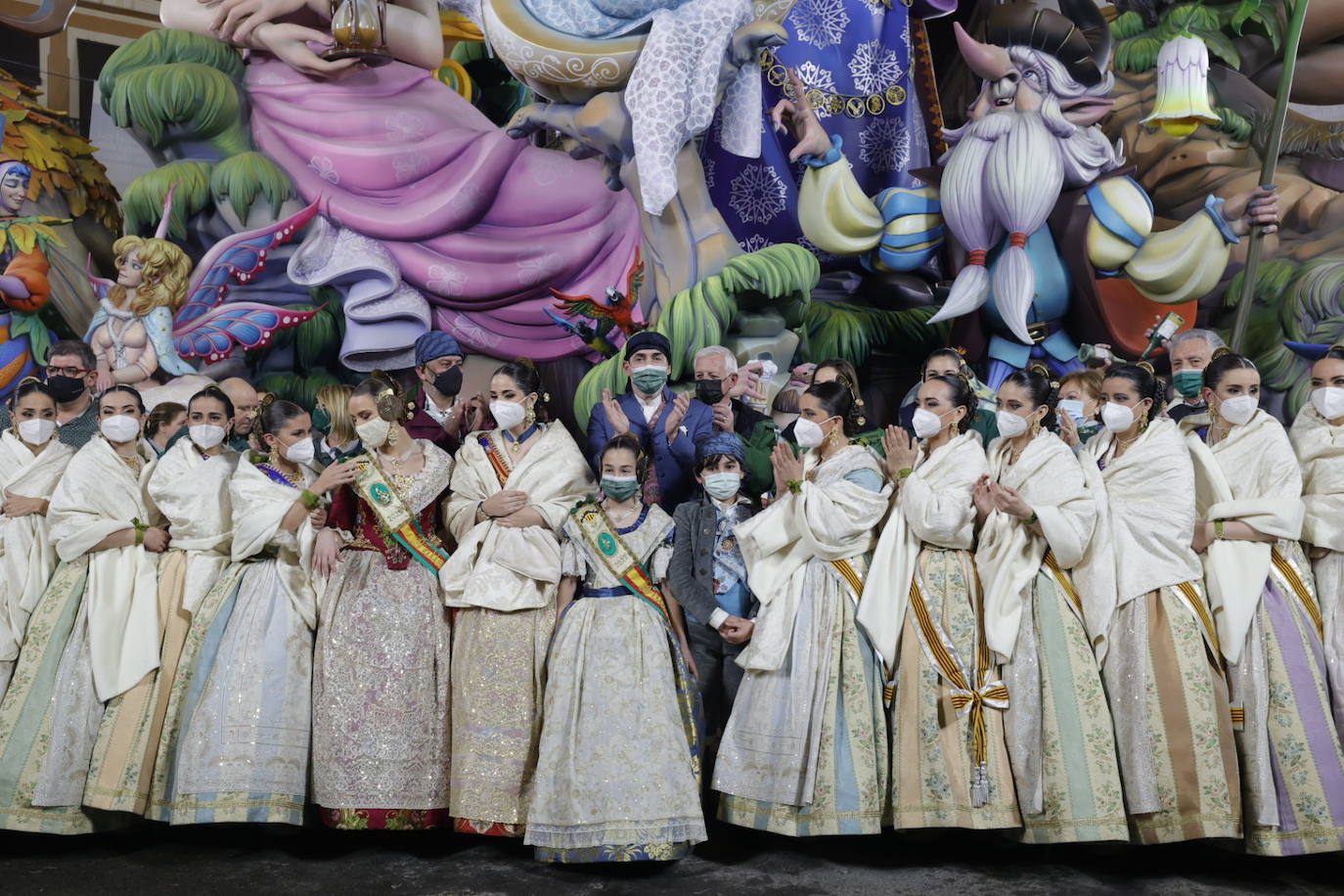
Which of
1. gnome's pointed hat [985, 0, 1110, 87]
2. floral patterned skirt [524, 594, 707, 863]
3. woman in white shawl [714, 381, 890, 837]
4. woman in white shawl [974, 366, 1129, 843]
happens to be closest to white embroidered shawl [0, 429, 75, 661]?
floral patterned skirt [524, 594, 707, 863]

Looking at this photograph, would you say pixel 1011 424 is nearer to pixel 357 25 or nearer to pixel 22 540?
pixel 22 540

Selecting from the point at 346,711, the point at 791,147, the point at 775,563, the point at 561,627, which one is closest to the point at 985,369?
the point at 791,147

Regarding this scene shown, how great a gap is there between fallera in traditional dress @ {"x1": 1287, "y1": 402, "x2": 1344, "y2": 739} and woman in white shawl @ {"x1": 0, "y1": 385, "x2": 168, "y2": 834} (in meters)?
3.67

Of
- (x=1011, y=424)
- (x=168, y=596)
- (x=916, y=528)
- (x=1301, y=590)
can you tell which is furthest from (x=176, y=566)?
(x=1301, y=590)

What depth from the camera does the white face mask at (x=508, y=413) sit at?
14.9 feet

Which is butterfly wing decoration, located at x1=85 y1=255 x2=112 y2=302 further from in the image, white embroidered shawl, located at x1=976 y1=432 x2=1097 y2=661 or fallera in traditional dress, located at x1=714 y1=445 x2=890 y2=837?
white embroidered shawl, located at x1=976 y1=432 x2=1097 y2=661

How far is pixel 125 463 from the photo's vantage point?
4.72 metres

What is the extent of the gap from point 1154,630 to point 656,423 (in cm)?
184

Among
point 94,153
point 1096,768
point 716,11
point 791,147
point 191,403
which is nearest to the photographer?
point 1096,768

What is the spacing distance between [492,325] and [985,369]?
2.43m

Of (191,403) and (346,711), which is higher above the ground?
(191,403)

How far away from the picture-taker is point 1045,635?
13.8ft

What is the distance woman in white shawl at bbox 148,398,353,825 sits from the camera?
4242 millimetres

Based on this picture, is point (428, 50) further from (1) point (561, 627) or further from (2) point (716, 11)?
(1) point (561, 627)
